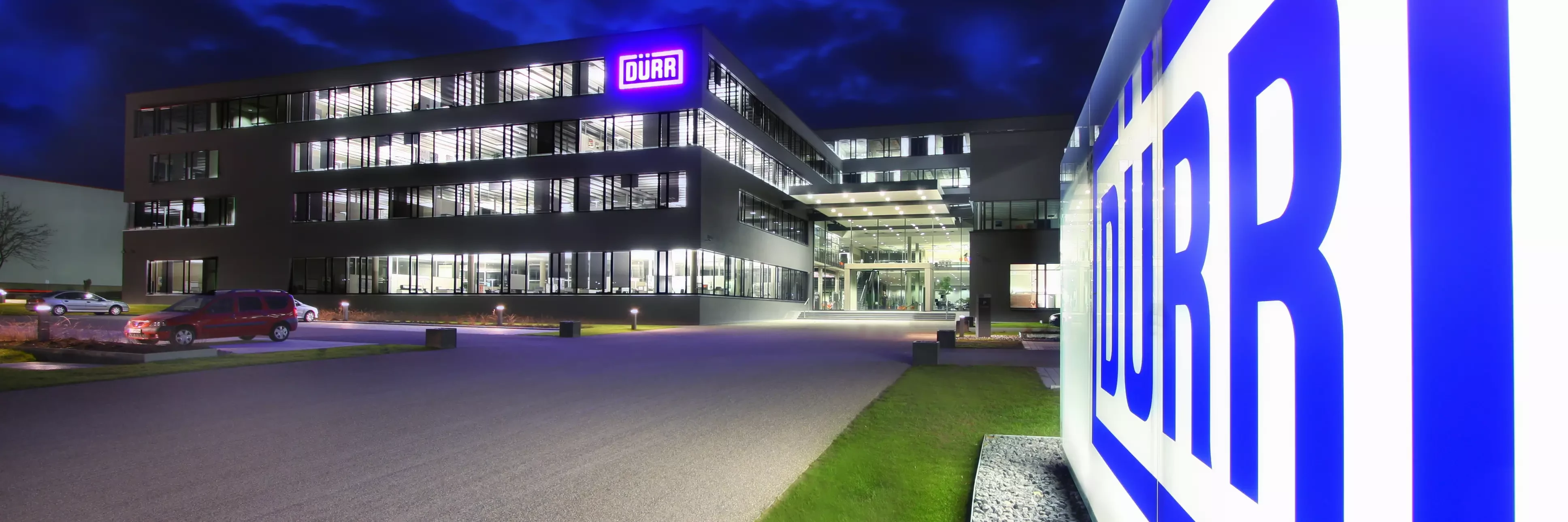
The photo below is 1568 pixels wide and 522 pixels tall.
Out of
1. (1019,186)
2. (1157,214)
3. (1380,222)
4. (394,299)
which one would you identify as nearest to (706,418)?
(1157,214)

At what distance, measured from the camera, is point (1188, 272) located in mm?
2535

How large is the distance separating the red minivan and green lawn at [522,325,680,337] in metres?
6.88

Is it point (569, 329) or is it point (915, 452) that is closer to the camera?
point (915, 452)

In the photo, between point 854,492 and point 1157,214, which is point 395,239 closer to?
point 854,492

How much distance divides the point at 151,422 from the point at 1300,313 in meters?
10.6

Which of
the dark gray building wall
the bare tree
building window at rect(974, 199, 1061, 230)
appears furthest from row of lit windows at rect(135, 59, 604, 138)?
the dark gray building wall

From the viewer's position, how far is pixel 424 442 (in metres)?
7.34

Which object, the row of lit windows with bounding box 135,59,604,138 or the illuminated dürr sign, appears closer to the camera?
the illuminated dürr sign

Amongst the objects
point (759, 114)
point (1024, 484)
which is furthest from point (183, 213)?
point (1024, 484)

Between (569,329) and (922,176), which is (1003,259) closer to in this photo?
(922,176)

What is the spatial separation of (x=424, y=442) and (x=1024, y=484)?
5496mm

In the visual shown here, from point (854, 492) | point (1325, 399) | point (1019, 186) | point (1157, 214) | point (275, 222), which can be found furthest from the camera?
point (275, 222)

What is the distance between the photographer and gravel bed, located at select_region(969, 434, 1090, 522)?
5074 millimetres

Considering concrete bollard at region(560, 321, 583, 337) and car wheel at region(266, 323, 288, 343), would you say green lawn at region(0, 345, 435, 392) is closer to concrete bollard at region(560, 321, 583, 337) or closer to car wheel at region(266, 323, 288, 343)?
car wheel at region(266, 323, 288, 343)
